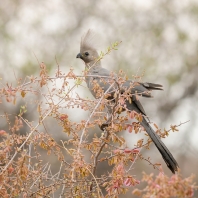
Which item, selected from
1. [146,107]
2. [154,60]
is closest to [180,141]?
[146,107]

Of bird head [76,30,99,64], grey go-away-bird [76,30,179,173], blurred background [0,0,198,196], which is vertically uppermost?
blurred background [0,0,198,196]

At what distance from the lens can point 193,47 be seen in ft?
34.7

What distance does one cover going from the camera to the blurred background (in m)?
9.79

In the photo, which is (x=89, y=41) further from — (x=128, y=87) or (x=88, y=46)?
(x=128, y=87)

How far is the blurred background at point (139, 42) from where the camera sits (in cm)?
979

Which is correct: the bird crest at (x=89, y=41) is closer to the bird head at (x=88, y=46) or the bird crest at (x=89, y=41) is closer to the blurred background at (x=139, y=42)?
the bird head at (x=88, y=46)

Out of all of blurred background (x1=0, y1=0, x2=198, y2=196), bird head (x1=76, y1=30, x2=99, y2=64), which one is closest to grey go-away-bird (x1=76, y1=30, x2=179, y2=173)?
bird head (x1=76, y1=30, x2=99, y2=64)

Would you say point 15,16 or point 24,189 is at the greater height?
point 15,16

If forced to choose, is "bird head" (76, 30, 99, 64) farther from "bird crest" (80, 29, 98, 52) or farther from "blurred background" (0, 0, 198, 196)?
"blurred background" (0, 0, 198, 196)

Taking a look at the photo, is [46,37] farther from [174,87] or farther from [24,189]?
[24,189]

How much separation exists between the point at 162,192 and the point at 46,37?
830 cm

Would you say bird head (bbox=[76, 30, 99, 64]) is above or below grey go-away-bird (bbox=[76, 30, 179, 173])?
above

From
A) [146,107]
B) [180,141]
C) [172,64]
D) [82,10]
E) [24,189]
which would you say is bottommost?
[24,189]

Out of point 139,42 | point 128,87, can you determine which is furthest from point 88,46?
point 139,42
